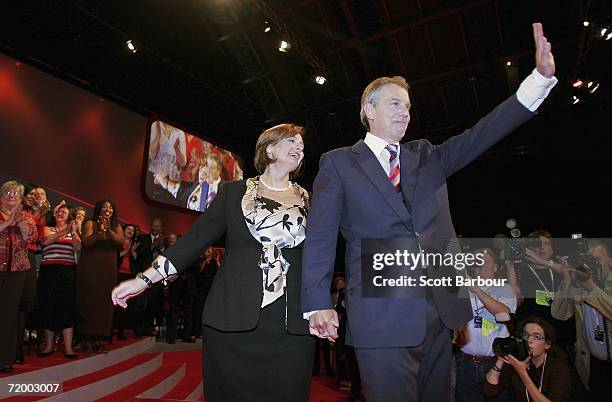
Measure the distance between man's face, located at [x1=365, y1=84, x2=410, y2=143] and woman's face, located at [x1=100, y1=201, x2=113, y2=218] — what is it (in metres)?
4.03

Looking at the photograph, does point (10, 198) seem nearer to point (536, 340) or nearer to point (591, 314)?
point (536, 340)

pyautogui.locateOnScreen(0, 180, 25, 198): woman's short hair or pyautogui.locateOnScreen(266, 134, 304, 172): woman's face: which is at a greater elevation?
pyautogui.locateOnScreen(0, 180, 25, 198): woman's short hair

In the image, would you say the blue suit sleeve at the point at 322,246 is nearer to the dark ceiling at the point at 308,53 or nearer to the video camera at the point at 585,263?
the video camera at the point at 585,263

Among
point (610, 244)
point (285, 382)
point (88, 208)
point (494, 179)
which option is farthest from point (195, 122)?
point (285, 382)

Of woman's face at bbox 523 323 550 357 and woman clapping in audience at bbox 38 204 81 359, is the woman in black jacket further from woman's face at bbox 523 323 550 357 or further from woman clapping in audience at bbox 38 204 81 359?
woman clapping in audience at bbox 38 204 81 359

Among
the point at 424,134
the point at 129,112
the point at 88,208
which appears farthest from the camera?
the point at 424,134

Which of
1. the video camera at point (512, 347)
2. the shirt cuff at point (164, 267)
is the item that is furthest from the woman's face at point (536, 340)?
the shirt cuff at point (164, 267)

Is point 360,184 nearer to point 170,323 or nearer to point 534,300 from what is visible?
point 534,300

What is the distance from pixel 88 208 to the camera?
26.3 feet

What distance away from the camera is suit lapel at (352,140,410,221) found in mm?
1667

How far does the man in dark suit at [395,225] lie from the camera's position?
1.55 m

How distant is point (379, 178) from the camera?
1731mm

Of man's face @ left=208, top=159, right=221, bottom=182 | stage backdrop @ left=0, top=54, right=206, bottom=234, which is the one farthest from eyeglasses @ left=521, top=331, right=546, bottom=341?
man's face @ left=208, top=159, right=221, bottom=182

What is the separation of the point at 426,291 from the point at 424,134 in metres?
8.58
